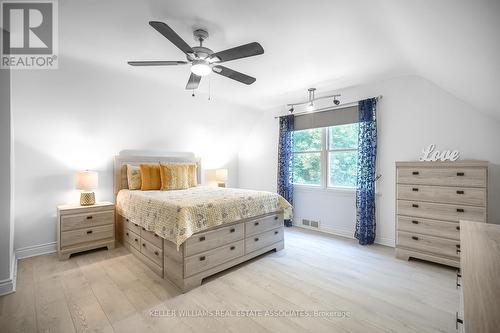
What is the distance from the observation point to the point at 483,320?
71cm

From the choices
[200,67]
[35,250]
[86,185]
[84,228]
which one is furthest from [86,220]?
[200,67]

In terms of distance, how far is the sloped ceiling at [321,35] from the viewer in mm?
1682

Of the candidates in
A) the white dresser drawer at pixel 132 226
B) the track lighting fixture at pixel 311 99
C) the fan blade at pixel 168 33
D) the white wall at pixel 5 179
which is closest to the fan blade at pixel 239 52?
the fan blade at pixel 168 33

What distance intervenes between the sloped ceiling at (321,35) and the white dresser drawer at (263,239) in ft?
7.38

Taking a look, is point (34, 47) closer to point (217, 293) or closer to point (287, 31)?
point (287, 31)

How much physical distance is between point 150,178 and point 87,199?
86cm

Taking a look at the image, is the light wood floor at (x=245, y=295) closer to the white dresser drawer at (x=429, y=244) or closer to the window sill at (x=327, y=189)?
the white dresser drawer at (x=429, y=244)

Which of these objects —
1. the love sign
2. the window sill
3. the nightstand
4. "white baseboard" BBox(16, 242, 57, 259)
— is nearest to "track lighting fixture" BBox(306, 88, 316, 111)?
the window sill

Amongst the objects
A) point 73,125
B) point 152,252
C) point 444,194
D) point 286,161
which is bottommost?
point 152,252

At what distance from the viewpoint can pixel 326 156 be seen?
4.38m

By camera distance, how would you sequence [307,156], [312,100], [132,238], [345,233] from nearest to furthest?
[132,238] < [345,233] < [312,100] < [307,156]

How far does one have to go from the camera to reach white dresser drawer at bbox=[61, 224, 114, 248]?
301 centimetres

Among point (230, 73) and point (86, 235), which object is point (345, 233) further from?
point (86, 235)

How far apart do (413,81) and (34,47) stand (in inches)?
186
